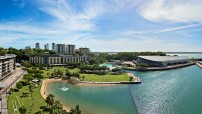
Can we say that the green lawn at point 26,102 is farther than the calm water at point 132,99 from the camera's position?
No

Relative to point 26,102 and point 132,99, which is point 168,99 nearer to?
point 132,99

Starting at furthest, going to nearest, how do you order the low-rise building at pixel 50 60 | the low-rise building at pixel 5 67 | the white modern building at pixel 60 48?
the white modern building at pixel 60 48, the low-rise building at pixel 50 60, the low-rise building at pixel 5 67

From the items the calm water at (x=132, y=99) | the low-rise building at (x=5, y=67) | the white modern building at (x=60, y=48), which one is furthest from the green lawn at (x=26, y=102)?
the white modern building at (x=60, y=48)

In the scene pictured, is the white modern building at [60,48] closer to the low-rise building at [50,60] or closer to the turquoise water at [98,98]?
the low-rise building at [50,60]

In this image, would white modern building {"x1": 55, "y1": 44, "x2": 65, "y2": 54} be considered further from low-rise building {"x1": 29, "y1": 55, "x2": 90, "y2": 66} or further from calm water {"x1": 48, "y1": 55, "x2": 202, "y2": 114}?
calm water {"x1": 48, "y1": 55, "x2": 202, "y2": 114}

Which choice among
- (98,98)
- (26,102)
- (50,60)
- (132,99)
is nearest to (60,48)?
(50,60)

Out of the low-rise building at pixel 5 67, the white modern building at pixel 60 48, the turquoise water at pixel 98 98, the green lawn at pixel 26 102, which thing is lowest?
the turquoise water at pixel 98 98

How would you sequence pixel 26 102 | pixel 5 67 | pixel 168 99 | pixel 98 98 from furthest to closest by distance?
pixel 5 67 < pixel 98 98 < pixel 168 99 < pixel 26 102

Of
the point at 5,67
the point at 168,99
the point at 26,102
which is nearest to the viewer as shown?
the point at 26,102

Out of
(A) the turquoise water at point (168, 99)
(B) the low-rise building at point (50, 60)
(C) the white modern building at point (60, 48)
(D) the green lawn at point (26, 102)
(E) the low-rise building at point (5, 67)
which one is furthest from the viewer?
(C) the white modern building at point (60, 48)
